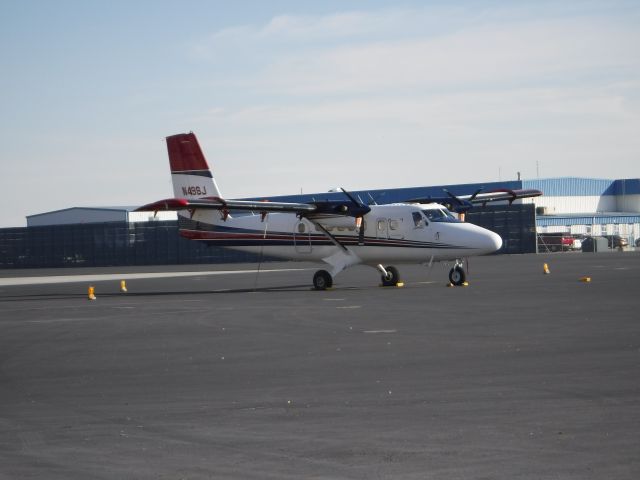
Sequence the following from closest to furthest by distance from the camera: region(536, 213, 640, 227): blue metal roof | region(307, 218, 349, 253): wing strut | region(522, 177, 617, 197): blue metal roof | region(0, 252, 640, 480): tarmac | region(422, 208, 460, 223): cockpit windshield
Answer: region(0, 252, 640, 480): tarmac < region(422, 208, 460, 223): cockpit windshield < region(307, 218, 349, 253): wing strut < region(536, 213, 640, 227): blue metal roof < region(522, 177, 617, 197): blue metal roof

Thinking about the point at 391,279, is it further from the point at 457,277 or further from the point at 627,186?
the point at 627,186

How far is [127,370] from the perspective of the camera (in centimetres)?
1566

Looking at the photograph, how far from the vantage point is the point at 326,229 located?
38.3 m

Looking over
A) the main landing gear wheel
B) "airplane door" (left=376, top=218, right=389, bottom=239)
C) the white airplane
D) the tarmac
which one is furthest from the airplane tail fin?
the tarmac

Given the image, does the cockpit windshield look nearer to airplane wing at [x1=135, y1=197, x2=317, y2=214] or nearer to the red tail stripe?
airplane wing at [x1=135, y1=197, x2=317, y2=214]

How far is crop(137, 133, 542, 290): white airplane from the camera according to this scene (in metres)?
36.1

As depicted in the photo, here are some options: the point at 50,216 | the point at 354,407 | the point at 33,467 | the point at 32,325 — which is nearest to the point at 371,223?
the point at 32,325

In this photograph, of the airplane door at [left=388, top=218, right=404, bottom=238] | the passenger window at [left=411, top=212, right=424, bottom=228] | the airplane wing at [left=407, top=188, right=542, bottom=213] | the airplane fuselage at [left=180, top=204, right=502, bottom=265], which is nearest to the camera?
the airplane fuselage at [left=180, top=204, right=502, bottom=265]

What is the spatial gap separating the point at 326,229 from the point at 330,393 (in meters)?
25.7

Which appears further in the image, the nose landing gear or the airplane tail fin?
the airplane tail fin

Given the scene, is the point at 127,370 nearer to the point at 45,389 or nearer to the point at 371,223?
the point at 45,389

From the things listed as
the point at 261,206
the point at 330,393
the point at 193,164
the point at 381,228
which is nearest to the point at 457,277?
the point at 381,228

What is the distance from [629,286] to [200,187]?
17.8m

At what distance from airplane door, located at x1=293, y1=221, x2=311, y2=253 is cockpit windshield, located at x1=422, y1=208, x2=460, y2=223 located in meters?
4.79
